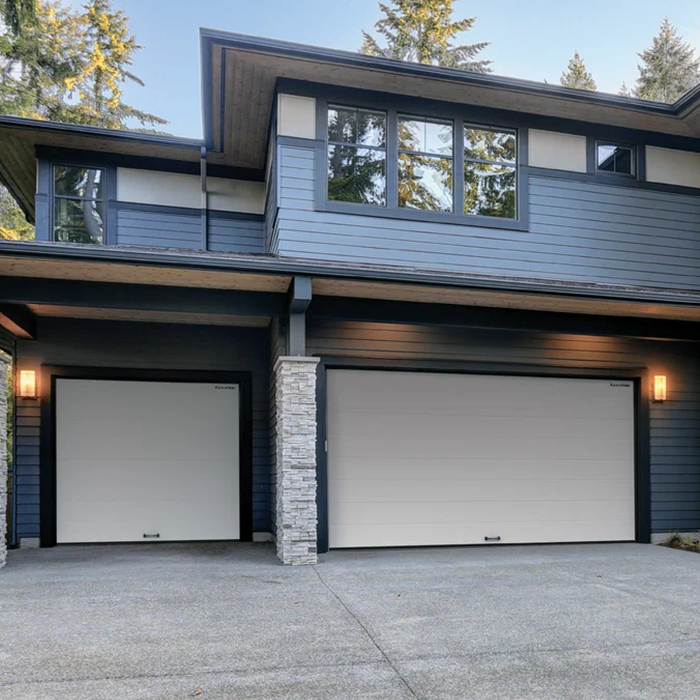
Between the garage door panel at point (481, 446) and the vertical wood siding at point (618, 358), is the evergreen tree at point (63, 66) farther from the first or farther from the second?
the garage door panel at point (481, 446)

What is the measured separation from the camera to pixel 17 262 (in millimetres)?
5211

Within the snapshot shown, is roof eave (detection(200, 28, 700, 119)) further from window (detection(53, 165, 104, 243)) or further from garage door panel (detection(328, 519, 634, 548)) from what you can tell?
garage door panel (detection(328, 519, 634, 548))

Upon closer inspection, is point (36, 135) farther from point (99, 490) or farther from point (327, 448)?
point (327, 448)

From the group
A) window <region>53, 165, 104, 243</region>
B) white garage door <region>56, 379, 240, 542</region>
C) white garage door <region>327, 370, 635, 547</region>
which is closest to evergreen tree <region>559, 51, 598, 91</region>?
white garage door <region>327, 370, 635, 547</region>

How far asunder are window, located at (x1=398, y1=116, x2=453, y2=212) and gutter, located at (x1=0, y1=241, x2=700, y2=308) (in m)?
1.60

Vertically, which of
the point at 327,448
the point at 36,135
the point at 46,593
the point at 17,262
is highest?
A: the point at 36,135

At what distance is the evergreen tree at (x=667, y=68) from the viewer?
24.5 metres

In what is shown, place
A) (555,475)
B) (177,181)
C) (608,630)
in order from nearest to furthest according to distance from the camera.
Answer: (608,630) → (555,475) → (177,181)

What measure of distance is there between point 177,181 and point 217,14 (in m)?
18.7

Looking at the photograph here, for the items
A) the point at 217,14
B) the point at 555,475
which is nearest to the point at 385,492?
the point at 555,475

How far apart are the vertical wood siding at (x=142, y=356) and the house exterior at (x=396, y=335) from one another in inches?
0.9

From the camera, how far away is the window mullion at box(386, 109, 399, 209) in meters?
7.12

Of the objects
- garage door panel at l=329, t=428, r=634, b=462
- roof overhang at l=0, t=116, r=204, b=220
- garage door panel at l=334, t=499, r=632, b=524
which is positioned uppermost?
roof overhang at l=0, t=116, r=204, b=220

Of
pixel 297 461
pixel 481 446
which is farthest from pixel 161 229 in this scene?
pixel 481 446
